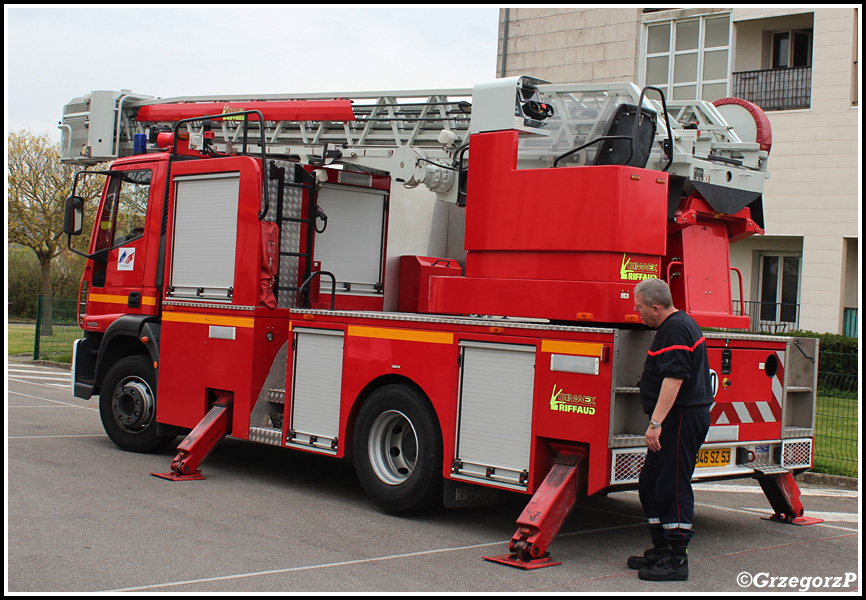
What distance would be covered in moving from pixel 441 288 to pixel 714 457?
2547 mm

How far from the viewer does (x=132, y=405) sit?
10539 millimetres

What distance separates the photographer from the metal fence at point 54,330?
2286cm

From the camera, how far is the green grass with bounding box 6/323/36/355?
25638 millimetres

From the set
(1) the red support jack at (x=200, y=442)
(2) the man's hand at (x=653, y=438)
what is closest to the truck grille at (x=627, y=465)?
(2) the man's hand at (x=653, y=438)

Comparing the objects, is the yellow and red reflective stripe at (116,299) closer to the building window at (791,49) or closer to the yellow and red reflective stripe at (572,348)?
the yellow and red reflective stripe at (572,348)

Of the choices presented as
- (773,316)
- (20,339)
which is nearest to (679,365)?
(773,316)

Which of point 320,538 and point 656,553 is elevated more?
point 656,553

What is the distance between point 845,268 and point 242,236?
16.0 m

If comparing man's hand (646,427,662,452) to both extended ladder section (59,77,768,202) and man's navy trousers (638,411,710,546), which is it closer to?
man's navy trousers (638,411,710,546)

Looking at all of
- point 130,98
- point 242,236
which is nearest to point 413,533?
point 242,236

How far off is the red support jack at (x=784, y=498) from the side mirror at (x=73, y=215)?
7549mm

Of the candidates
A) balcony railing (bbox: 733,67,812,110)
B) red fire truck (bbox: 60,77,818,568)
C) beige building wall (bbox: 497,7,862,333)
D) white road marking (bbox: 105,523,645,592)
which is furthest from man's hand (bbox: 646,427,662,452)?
balcony railing (bbox: 733,67,812,110)

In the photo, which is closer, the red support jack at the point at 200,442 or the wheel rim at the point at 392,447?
the wheel rim at the point at 392,447

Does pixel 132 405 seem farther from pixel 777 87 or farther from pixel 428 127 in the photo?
pixel 777 87
